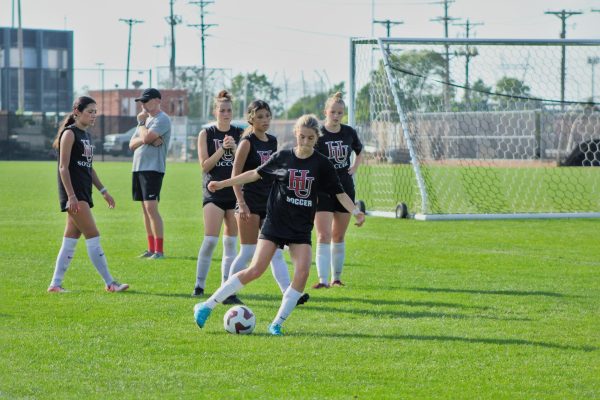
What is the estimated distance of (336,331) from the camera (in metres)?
8.07

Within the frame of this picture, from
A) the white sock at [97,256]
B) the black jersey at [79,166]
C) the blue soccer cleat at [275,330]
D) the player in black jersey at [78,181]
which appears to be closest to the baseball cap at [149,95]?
the player in black jersey at [78,181]

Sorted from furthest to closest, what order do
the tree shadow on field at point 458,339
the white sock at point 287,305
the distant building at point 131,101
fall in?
the distant building at point 131,101
the white sock at point 287,305
the tree shadow on field at point 458,339

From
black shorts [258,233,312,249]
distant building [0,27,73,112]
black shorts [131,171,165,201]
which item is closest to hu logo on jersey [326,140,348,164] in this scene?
black shorts [258,233,312,249]

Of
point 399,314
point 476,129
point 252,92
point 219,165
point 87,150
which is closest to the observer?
point 399,314

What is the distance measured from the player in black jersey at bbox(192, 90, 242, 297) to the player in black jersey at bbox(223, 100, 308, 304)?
51 centimetres

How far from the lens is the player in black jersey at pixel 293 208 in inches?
314

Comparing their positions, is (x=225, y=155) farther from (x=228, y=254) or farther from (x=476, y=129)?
(x=476, y=129)

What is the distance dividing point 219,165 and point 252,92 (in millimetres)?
69686

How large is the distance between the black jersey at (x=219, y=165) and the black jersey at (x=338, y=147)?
1.00m

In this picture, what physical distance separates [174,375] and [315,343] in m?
1.35

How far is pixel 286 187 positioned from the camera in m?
8.01

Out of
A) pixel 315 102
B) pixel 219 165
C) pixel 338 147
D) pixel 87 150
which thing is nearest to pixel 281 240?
pixel 219 165

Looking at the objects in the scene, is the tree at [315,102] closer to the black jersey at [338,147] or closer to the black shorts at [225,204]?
the black jersey at [338,147]

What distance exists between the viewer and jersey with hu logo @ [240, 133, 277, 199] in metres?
9.16
